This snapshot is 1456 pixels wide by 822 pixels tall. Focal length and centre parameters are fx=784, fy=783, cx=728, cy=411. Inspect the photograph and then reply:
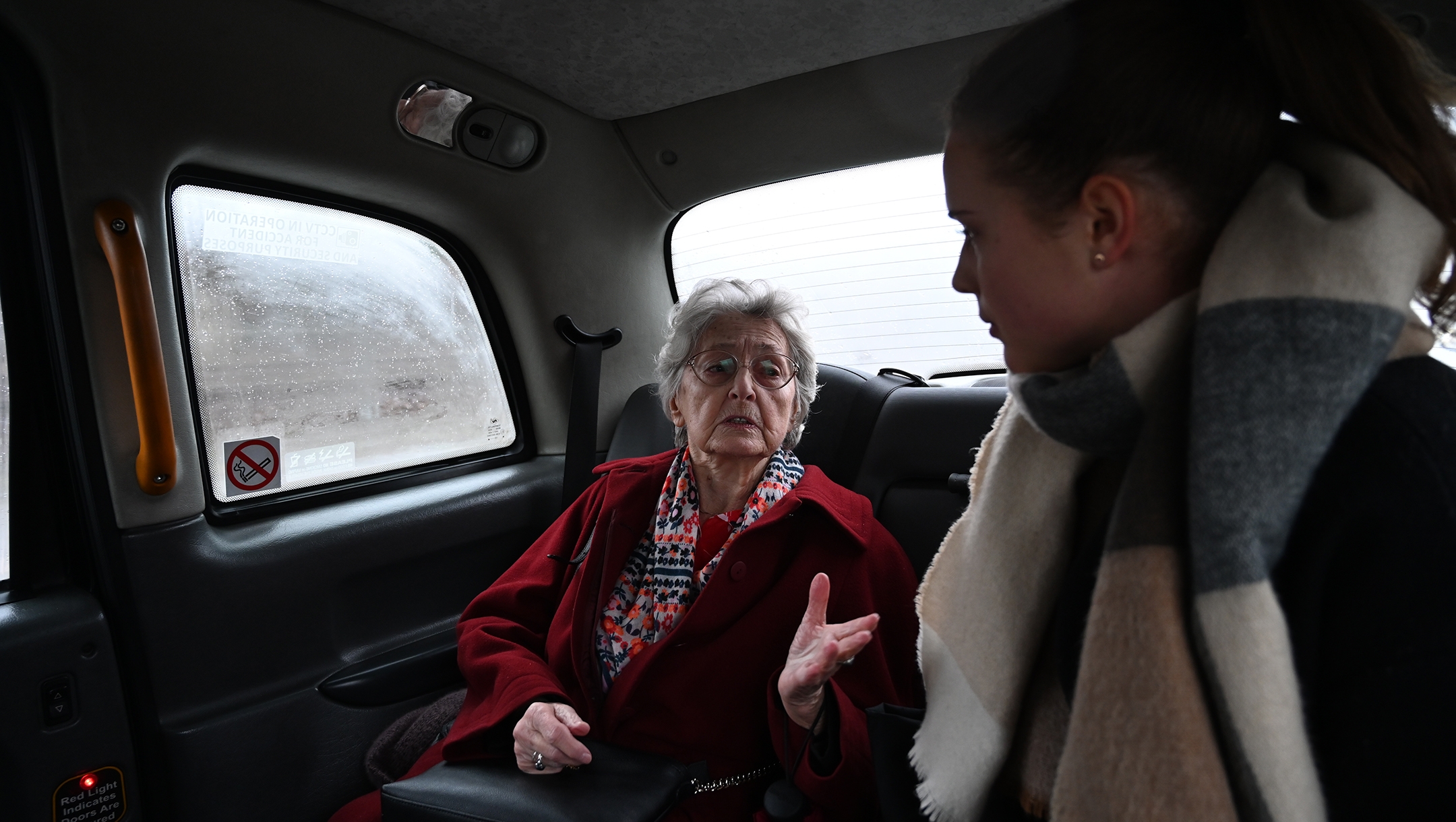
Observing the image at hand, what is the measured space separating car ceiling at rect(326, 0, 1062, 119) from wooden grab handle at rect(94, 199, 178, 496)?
0.78m

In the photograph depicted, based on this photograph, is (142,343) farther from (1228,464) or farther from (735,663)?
→ (1228,464)

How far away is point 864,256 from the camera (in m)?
2.85

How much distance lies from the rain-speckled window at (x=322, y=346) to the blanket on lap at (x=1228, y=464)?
2.14 m

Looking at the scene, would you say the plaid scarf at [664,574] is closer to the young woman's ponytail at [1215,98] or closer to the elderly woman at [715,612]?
the elderly woman at [715,612]

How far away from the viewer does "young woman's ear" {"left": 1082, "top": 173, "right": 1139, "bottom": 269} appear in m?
0.71

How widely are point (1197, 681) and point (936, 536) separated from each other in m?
1.31

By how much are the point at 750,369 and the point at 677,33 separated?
945 millimetres

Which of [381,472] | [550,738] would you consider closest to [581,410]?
[381,472]

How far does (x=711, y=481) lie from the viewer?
1.92m

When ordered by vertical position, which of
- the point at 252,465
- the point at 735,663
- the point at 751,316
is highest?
the point at 751,316

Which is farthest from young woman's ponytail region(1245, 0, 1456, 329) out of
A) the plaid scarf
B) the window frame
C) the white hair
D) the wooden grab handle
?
the window frame

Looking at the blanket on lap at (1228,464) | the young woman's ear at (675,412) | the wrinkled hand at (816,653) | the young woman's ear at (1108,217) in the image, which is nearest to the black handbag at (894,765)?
the wrinkled hand at (816,653)

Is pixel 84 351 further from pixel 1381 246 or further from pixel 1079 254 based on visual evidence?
pixel 1381 246

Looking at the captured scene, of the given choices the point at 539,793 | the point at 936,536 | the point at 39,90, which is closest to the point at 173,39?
the point at 39,90
